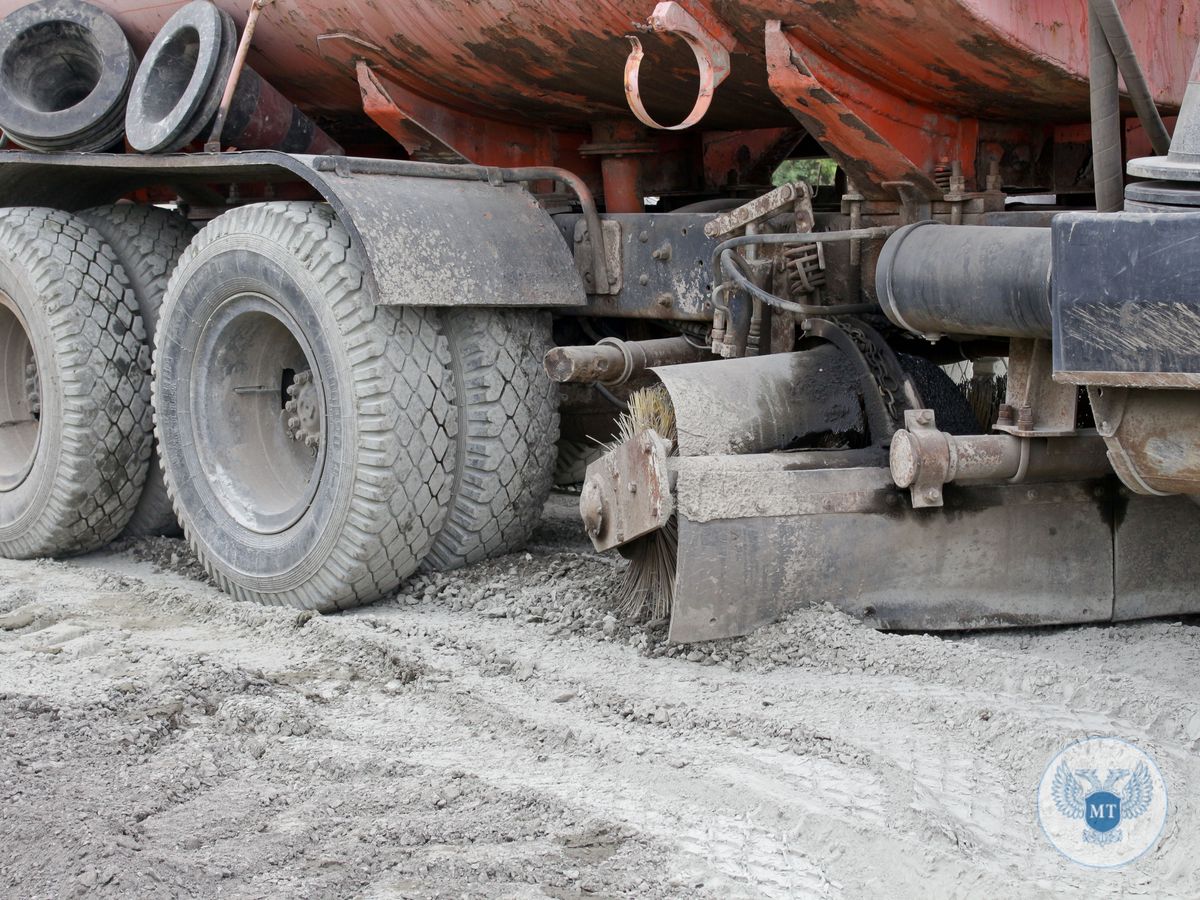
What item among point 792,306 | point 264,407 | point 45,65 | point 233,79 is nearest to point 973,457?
point 792,306

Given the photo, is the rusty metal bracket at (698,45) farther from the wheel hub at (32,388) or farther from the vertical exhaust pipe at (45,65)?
the wheel hub at (32,388)

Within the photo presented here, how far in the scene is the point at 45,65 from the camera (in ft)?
16.1

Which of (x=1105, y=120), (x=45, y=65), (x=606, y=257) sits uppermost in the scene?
(x=45, y=65)

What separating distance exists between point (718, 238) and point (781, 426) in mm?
601

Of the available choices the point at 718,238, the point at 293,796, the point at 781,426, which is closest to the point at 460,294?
the point at 718,238

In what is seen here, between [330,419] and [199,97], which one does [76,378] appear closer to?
[199,97]

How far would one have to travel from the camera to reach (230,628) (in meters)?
4.07

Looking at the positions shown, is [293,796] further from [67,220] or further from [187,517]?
[67,220]

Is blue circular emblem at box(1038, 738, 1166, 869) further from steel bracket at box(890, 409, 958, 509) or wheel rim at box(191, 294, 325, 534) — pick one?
wheel rim at box(191, 294, 325, 534)

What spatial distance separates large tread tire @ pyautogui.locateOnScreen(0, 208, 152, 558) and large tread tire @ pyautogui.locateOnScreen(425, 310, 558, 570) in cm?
135

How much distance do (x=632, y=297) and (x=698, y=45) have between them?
94 cm

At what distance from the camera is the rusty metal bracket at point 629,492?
3334mm

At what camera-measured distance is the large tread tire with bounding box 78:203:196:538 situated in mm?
5023

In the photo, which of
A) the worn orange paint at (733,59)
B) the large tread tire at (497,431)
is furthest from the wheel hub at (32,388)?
the large tread tire at (497,431)
